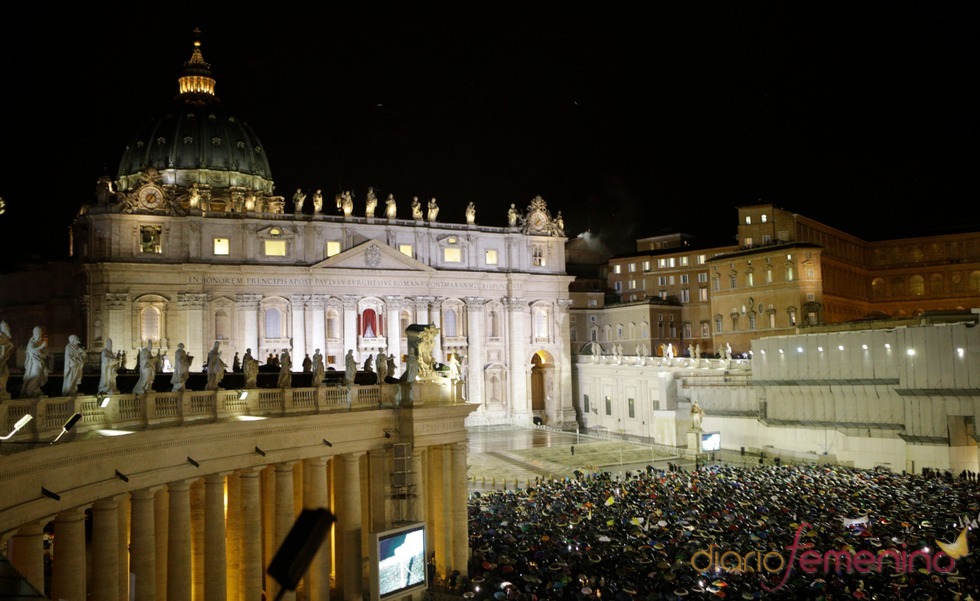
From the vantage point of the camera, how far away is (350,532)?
89.4 feet

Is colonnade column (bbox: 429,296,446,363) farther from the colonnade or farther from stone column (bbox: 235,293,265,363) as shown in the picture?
the colonnade

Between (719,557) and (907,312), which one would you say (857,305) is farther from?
(719,557)

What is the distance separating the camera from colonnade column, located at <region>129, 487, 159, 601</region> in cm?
2005

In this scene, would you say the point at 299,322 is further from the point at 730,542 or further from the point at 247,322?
the point at 730,542

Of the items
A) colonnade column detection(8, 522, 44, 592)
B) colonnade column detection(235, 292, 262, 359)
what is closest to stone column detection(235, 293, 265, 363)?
colonnade column detection(235, 292, 262, 359)

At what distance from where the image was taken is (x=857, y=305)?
96.1m

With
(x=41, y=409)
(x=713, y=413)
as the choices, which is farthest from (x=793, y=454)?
(x=41, y=409)

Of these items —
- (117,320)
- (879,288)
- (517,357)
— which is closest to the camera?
(117,320)

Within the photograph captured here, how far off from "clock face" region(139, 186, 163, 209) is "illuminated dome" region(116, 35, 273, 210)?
62.2 feet

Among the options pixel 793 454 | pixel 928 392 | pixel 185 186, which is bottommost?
pixel 793 454

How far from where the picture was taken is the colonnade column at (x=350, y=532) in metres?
27.3

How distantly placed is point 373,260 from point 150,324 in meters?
21.0

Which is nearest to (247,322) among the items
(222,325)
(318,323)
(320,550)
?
(222,325)

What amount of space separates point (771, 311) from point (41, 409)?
7762 cm
